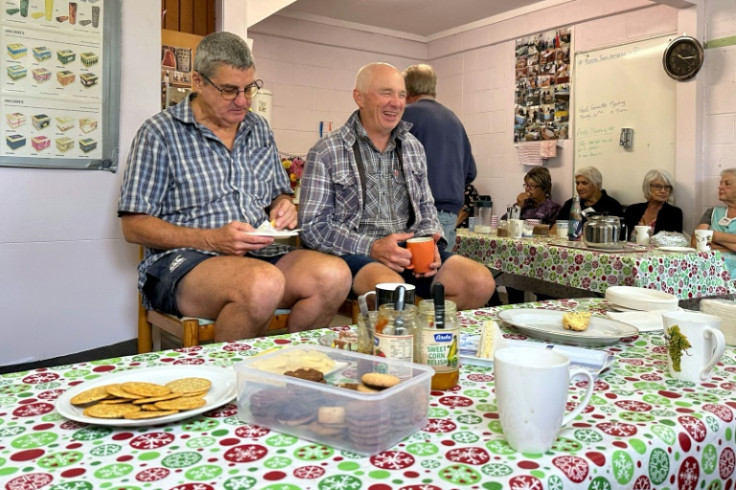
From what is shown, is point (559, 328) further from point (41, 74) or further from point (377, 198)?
point (41, 74)

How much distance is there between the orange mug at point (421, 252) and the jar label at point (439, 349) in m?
1.03

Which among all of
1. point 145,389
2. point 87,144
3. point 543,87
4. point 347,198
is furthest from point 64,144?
point 543,87

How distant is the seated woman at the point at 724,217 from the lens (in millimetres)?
3798

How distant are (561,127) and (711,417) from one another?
498 cm

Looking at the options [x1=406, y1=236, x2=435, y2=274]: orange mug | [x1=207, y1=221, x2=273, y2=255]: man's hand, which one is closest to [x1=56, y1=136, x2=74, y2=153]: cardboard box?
[x1=207, y1=221, x2=273, y2=255]: man's hand

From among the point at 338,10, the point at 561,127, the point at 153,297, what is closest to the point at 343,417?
the point at 153,297

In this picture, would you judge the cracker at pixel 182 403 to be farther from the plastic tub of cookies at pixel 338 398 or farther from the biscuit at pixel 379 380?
the biscuit at pixel 379 380

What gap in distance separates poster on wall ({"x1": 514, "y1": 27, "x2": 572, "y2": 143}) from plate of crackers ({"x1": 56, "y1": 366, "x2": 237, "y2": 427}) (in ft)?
16.6

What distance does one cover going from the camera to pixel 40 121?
216cm

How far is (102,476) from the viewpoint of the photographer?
0.63m

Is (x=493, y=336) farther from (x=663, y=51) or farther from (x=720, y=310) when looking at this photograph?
(x=663, y=51)

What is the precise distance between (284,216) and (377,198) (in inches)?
16.8

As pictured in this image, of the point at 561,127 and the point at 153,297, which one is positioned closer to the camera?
the point at 153,297

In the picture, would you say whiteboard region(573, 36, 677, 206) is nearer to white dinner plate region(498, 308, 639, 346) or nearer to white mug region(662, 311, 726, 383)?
white dinner plate region(498, 308, 639, 346)
